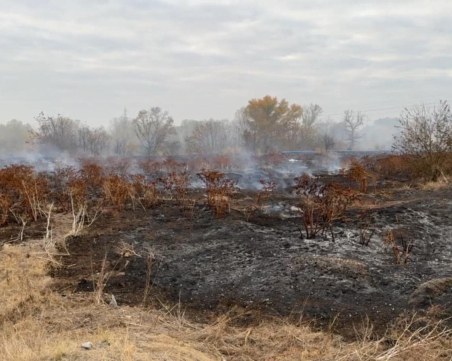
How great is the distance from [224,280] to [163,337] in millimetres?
1675

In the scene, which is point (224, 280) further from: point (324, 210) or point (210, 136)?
point (210, 136)

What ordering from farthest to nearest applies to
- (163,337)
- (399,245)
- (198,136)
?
(198,136) → (399,245) → (163,337)

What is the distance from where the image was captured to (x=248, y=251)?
6316mm

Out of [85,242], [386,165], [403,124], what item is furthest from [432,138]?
[85,242]

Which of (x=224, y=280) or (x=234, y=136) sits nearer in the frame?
(x=224, y=280)

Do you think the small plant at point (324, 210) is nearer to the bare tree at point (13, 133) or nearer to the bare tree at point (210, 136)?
the bare tree at point (210, 136)

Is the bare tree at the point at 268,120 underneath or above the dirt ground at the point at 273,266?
above

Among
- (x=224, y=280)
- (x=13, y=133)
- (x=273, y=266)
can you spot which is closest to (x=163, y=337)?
(x=224, y=280)

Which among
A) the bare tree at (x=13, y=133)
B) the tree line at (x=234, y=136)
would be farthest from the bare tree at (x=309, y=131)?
the bare tree at (x=13, y=133)

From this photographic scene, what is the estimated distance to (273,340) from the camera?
13.3ft

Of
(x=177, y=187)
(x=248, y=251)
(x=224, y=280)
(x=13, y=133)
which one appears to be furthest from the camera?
(x=13, y=133)

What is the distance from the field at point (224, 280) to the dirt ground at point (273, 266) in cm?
2

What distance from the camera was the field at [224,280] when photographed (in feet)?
12.6

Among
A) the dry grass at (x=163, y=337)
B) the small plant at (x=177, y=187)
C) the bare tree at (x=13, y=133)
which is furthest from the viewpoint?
the bare tree at (x=13, y=133)
